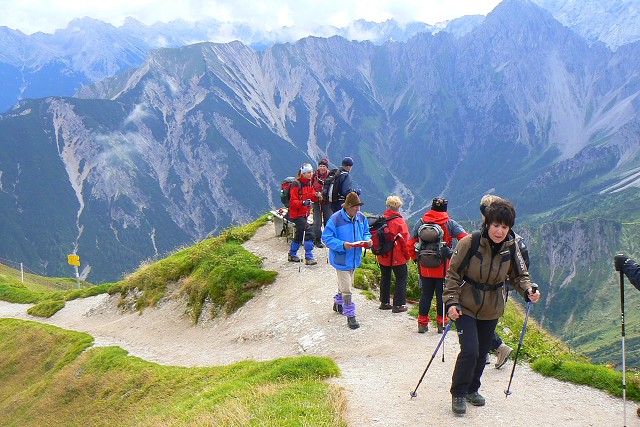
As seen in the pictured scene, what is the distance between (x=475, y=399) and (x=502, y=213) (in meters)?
4.00

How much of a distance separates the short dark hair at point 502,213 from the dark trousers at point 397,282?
23.2 feet

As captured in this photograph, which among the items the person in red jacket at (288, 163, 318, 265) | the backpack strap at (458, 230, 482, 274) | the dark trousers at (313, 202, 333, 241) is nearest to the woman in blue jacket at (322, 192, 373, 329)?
the backpack strap at (458, 230, 482, 274)

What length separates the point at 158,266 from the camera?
27344 millimetres

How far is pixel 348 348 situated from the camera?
1427 cm

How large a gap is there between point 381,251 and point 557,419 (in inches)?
260

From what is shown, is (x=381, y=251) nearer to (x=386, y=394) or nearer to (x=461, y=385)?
(x=386, y=394)

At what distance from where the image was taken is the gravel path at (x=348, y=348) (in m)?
9.57

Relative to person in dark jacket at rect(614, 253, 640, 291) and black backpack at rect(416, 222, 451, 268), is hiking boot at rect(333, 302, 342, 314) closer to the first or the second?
black backpack at rect(416, 222, 451, 268)

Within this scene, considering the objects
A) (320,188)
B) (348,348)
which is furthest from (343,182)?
(348,348)

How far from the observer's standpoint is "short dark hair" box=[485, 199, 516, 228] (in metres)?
8.07

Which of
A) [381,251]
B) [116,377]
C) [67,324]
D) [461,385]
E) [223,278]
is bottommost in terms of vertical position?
[67,324]

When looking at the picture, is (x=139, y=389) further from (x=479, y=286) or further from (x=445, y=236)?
(x=479, y=286)

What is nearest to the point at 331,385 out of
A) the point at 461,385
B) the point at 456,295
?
the point at 461,385

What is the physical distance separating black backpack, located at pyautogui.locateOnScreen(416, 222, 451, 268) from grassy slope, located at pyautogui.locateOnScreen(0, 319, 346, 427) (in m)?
3.72
